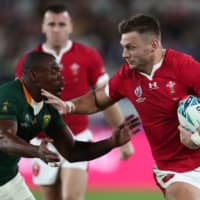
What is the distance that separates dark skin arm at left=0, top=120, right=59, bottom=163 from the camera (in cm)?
562

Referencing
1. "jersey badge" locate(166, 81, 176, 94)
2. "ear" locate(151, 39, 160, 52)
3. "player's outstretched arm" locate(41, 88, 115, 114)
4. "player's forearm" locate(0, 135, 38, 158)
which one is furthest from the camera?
"player's outstretched arm" locate(41, 88, 115, 114)

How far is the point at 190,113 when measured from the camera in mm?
6152

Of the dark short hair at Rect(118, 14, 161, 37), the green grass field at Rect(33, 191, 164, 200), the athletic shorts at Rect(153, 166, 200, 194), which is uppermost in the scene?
the dark short hair at Rect(118, 14, 161, 37)

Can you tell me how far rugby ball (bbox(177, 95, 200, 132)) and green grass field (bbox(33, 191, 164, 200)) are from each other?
201 inches

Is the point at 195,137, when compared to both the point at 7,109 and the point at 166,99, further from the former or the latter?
the point at 7,109

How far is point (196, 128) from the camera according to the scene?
20.3 feet

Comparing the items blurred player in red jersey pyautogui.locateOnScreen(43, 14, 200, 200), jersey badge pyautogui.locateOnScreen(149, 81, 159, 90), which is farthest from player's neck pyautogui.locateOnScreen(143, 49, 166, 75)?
jersey badge pyautogui.locateOnScreen(149, 81, 159, 90)

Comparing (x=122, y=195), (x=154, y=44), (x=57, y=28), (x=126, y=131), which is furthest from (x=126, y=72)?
(x=122, y=195)

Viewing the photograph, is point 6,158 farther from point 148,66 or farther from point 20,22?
point 20,22

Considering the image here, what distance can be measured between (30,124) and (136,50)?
3.45 feet

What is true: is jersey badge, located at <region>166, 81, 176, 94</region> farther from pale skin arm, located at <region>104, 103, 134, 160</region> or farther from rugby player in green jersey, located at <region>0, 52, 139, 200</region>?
pale skin arm, located at <region>104, 103, 134, 160</region>

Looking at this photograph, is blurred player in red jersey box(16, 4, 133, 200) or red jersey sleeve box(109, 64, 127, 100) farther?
blurred player in red jersey box(16, 4, 133, 200)

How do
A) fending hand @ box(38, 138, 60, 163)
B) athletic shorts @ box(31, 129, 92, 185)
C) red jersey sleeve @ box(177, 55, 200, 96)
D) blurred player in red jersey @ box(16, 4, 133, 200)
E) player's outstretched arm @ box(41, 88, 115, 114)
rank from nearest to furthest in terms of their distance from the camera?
fending hand @ box(38, 138, 60, 163), red jersey sleeve @ box(177, 55, 200, 96), player's outstretched arm @ box(41, 88, 115, 114), athletic shorts @ box(31, 129, 92, 185), blurred player in red jersey @ box(16, 4, 133, 200)

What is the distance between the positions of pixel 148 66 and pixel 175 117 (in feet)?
1.55
